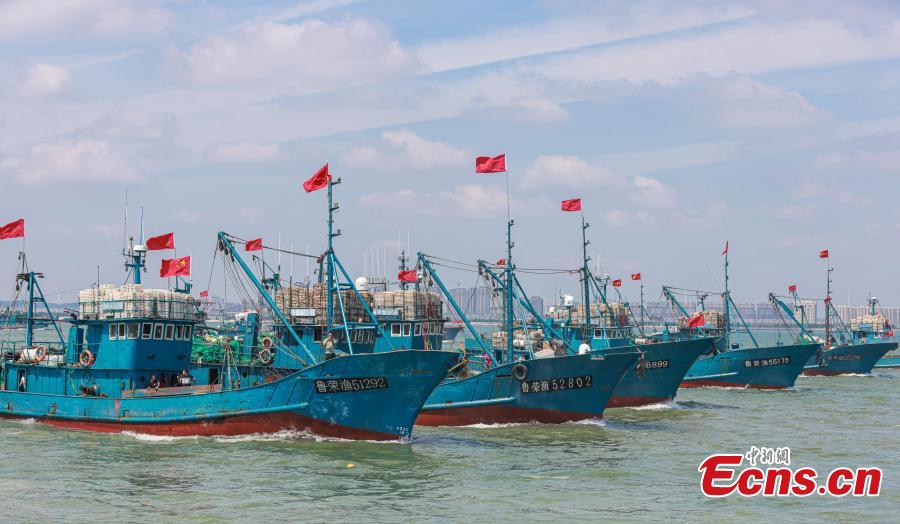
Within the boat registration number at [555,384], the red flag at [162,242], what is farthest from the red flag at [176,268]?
the boat registration number at [555,384]

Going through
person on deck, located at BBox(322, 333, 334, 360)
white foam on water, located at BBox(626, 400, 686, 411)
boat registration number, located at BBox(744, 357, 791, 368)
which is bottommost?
white foam on water, located at BBox(626, 400, 686, 411)

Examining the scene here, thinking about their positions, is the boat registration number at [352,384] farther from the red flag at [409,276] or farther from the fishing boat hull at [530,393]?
the red flag at [409,276]

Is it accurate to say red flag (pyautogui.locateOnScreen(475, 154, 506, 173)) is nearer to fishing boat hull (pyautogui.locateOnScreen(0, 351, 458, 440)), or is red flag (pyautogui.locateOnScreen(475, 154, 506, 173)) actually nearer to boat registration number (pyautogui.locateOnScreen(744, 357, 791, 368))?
fishing boat hull (pyautogui.locateOnScreen(0, 351, 458, 440))

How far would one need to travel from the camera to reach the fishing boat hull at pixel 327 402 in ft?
127

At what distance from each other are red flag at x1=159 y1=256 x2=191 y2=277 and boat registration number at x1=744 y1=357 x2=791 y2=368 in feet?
141

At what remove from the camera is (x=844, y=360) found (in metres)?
89.2

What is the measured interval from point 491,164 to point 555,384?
10.6 m

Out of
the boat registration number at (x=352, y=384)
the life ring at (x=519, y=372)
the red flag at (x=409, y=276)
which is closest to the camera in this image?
the boat registration number at (x=352, y=384)

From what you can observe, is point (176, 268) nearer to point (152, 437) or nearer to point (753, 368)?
point (152, 437)

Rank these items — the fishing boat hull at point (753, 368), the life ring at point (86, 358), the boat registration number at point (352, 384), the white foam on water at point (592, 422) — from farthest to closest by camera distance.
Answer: the fishing boat hull at point (753, 368)
the white foam on water at point (592, 422)
the life ring at point (86, 358)
the boat registration number at point (352, 384)

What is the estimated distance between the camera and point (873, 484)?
3241 centimetres

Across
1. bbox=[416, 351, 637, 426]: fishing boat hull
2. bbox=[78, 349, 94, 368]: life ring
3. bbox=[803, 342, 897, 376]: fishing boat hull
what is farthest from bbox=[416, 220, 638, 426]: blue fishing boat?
bbox=[803, 342, 897, 376]: fishing boat hull

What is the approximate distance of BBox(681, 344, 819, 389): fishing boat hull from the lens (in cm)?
7138

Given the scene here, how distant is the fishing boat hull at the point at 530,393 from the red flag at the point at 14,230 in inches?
836
